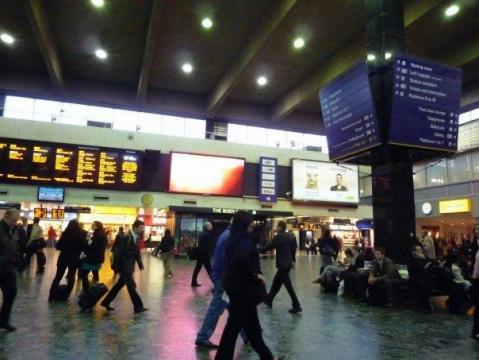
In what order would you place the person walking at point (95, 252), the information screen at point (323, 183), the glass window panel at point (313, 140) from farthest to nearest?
1. the glass window panel at point (313, 140)
2. the information screen at point (323, 183)
3. the person walking at point (95, 252)

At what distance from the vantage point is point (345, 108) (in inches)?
350

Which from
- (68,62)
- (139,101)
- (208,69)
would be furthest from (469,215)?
(68,62)

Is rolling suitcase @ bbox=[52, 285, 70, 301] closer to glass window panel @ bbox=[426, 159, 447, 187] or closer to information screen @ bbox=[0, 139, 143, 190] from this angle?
information screen @ bbox=[0, 139, 143, 190]

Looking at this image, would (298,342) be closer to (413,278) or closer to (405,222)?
(413,278)

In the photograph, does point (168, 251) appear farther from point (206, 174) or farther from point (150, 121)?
point (150, 121)

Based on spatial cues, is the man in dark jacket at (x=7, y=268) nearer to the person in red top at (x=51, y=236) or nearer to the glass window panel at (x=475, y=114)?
the person in red top at (x=51, y=236)

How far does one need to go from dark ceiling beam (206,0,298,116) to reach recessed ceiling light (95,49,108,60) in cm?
649

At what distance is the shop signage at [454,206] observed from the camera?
24006mm

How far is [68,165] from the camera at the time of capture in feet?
62.2

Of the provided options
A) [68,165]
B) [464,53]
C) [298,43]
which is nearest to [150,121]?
[68,165]

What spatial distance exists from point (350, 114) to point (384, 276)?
364 centimetres

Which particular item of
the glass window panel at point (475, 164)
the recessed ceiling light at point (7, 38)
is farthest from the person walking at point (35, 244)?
the glass window panel at point (475, 164)

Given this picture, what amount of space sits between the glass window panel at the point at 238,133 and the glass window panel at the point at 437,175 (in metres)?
13.4

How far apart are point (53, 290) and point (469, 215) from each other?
2571 centimetres
